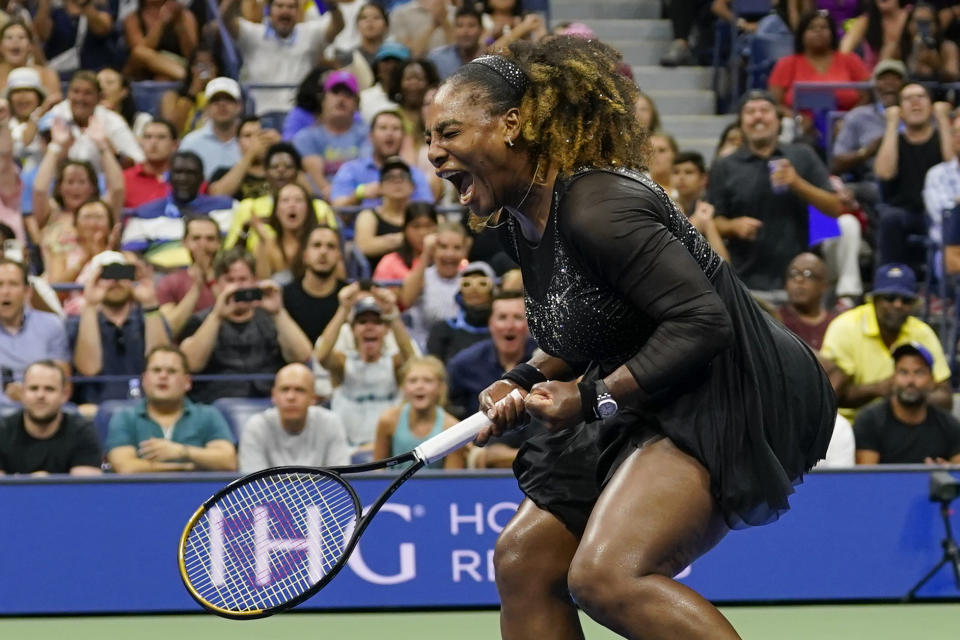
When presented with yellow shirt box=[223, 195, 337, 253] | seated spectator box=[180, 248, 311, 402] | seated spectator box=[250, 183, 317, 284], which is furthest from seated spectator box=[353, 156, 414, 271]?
seated spectator box=[180, 248, 311, 402]

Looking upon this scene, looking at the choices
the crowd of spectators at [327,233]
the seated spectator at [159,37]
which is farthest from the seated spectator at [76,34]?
the seated spectator at [159,37]

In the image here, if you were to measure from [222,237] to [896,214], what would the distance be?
3.79 metres

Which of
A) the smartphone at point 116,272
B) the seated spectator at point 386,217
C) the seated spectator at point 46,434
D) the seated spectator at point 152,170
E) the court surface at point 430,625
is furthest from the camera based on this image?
the seated spectator at point 152,170

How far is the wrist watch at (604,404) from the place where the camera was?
3.30 m

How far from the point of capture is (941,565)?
21.1ft

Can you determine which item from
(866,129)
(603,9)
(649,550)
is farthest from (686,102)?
(649,550)

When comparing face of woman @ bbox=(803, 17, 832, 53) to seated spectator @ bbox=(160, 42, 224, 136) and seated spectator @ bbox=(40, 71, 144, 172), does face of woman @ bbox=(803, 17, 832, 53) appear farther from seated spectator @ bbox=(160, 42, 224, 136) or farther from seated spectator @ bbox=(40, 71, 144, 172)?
seated spectator @ bbox=(40, 71, 144, 172)

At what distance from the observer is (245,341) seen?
762cm

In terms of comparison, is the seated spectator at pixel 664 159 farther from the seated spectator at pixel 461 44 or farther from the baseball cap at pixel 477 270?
the seated spectator at pixel 461 44

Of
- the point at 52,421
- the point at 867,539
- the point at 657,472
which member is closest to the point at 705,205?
the point at 867,539

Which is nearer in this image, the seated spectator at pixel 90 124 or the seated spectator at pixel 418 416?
the seated spectator at pixel 418 416

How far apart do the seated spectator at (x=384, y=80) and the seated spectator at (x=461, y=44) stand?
222mm

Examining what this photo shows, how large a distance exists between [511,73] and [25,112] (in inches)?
278

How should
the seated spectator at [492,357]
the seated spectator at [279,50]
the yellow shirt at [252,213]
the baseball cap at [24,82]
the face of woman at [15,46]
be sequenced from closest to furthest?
the seated spectator at [492,357] < the yellow shirt at [252,213] < the baseball cap at [24,82] < the face of woman at [15,46] < the seated spectator at [279,50]
